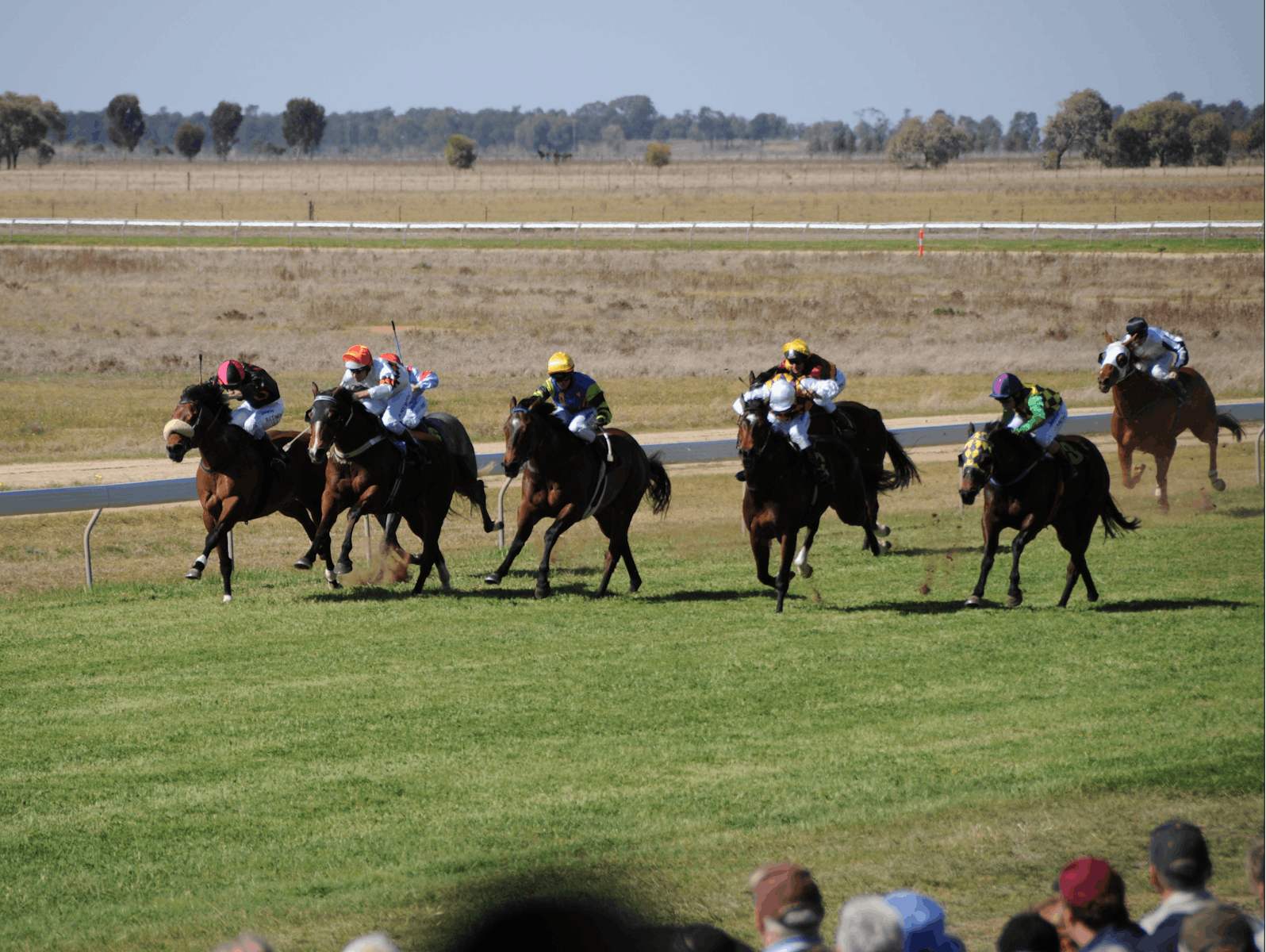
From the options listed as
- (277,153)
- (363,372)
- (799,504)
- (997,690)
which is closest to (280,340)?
(363,372)

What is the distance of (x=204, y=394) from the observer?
509 inches

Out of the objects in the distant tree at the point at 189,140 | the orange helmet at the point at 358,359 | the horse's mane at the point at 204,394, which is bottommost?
the horse's mane at the point at 204,394

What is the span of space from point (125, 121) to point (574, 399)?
151876 mm

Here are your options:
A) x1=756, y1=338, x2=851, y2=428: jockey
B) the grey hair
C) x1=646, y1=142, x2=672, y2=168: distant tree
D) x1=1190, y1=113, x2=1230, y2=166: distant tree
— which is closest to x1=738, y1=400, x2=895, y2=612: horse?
x1=756, y1=338, x2=851, y2=428: jockey

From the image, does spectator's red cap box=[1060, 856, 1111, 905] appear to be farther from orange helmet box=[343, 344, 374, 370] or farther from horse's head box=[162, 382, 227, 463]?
orange helmet box=[343, 344, 374, 370]

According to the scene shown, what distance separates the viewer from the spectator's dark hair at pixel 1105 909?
3572 mm

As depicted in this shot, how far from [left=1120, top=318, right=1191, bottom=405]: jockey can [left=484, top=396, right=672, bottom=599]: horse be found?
6.88m

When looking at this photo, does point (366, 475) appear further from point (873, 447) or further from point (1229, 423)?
point (1229, 423)

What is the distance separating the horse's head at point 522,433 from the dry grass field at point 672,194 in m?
42.9

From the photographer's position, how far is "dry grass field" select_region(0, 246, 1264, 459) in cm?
2634

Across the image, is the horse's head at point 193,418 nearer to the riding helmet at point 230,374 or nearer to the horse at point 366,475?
the riding helmet at point 230,374

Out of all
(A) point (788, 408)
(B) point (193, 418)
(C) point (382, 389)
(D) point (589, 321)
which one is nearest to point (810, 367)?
(A) point (788, 408)

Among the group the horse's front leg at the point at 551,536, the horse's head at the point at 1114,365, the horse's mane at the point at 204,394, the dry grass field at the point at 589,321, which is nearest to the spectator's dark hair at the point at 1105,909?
the horse's front leg at the point at 551,536

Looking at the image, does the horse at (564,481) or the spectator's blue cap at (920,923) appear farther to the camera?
the horse at (564,481)
